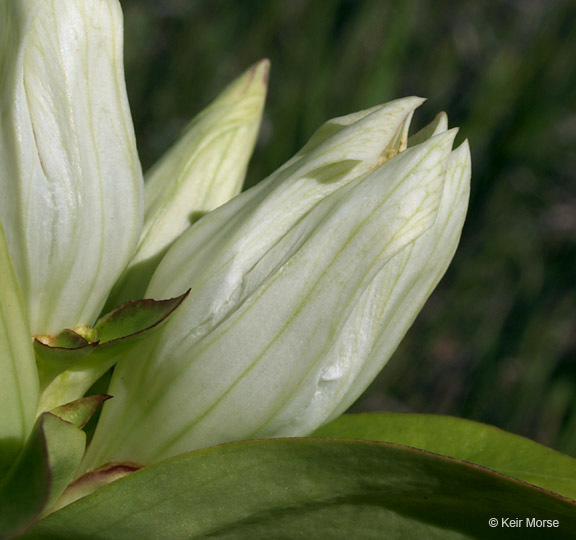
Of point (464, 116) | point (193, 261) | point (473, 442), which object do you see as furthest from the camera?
point (464, 116)

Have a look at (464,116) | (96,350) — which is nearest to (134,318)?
(96,350)

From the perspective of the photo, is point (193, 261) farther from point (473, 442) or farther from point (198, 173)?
point (473, 442)

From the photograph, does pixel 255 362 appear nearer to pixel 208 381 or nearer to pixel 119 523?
pixel 208 381

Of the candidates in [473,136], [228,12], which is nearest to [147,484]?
[473,136]

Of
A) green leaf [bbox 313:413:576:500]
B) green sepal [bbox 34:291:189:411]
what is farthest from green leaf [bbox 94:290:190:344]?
green leaf [bbox 313:413:576:500]

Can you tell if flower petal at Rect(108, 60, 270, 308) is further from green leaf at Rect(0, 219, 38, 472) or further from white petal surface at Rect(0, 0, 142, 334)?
green leaf at Rect(0, 219, 38, 472)

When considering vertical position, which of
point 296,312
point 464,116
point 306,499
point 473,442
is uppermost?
point 296,312
